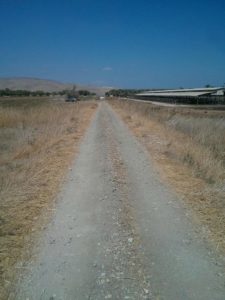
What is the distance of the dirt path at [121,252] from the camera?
4.03 metres

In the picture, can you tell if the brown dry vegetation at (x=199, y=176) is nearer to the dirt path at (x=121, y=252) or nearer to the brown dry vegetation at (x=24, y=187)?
the dirt path at (x=121, y=252)

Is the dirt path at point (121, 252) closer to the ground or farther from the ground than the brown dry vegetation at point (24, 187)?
farther from the ground

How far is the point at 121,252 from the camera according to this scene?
4.91 metres

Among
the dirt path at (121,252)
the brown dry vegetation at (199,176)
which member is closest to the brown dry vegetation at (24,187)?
the dirt path at (121,252)

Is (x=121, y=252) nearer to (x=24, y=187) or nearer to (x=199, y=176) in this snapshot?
(x=24, y=187)

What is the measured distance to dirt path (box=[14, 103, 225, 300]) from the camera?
13.2 feet

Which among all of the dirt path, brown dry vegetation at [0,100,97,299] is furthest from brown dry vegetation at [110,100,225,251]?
brown dry vegetation at [0,100,97,299]

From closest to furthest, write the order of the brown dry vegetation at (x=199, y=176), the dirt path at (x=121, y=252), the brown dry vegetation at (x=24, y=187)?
the dirt path at (x=121, y=252) → the brown dry vegetation at (x=24, y=187) → the brown dry vegetation at (x=199, y=176)

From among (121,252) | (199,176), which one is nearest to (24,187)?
(121,252)

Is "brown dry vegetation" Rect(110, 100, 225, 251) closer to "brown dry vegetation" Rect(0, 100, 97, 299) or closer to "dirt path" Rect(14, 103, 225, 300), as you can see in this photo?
"dirt path" Rect(14, 103, 225, 300)

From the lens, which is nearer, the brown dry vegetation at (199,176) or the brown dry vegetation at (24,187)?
the brown dry vegetation at (24,187)

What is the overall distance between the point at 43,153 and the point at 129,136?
607 cm

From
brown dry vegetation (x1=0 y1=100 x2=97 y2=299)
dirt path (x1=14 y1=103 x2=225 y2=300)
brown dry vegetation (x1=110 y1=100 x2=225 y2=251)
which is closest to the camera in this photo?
dirt path (x1=14 y1=103 x2=225 y2=300)


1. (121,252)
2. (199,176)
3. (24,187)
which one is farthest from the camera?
(199,176)
